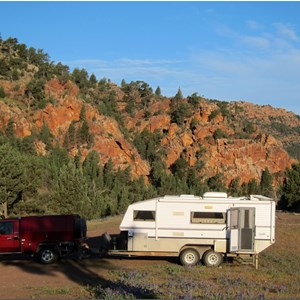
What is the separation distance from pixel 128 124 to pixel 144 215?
12380 centimetres

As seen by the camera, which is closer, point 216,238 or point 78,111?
point 216,238

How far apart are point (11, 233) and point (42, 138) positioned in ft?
275

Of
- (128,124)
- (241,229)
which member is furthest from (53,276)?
(128,124)

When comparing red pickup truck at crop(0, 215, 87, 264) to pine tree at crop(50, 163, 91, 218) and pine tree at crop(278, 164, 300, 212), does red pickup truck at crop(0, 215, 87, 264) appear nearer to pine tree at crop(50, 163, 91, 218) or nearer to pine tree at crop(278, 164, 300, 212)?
pine tree at crop(50, 163, 91, 218)

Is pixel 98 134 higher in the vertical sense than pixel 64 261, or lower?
higher

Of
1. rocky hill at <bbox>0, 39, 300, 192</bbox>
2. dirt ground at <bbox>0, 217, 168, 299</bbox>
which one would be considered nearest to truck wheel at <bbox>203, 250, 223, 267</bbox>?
dirt ground at <bbox>0, 217, 168, 299</bbox>

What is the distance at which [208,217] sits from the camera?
1883cm

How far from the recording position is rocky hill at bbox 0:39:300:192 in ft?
358

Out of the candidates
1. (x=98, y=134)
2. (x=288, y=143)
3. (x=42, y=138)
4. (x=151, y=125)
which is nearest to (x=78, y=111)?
(x=98, y=134)

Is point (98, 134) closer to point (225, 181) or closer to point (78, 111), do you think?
point (78, 111)

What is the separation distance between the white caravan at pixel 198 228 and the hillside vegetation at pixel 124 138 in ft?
114

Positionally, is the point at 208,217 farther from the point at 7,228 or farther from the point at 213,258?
the point at 7,228

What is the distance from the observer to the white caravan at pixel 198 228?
18.5 m

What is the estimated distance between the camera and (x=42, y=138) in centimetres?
10100
